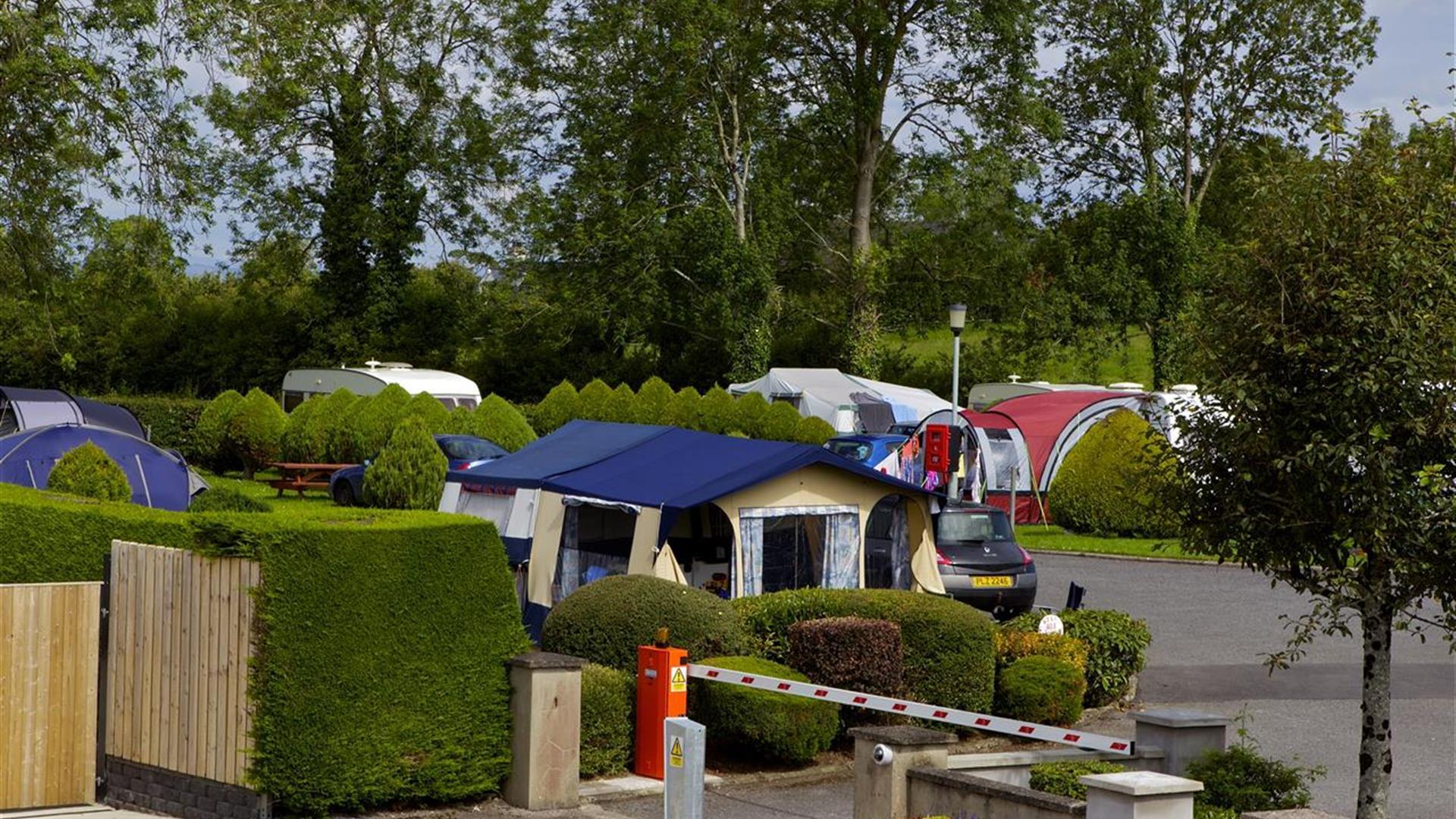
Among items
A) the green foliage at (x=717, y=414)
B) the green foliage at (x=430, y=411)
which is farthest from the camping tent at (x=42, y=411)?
the green foliage at (x=717, y=414)

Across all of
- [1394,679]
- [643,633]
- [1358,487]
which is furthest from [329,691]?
[1394,679]

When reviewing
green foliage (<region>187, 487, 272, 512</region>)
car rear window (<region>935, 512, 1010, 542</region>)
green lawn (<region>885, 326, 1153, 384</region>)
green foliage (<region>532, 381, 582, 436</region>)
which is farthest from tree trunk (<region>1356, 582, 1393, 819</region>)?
green lawn (<region>885, 326, 1153, 384</region>)

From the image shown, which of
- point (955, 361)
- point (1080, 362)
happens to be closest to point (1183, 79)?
point (1080, 362)

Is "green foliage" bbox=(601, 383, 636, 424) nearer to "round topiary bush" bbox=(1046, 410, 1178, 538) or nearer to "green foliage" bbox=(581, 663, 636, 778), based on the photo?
"round topiary bush" bbox=(1046, 410, 1178, 538)

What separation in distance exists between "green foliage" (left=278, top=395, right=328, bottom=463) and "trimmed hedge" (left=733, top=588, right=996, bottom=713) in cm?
2204

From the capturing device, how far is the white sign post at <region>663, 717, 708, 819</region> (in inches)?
269

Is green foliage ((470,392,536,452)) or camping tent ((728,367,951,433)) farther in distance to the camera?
camping tent ((728,367,951,433))

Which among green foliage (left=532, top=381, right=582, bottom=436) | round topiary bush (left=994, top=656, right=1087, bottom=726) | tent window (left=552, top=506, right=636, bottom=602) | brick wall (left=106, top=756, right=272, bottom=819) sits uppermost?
green foliage (left=532, top=381, right=582, bottom=436)

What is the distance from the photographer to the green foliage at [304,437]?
33500 mm

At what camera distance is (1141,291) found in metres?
43.6

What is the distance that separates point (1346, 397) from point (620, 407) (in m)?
28.0

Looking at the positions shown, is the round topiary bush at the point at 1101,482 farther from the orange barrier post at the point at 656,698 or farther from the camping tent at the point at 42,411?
the orange barrier post at the point at 656,698

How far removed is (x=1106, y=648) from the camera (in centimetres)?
1439

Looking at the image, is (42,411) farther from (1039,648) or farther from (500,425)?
(1039,648)
